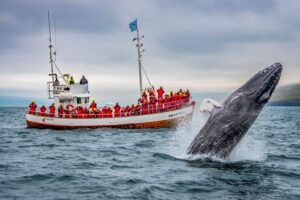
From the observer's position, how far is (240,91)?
1050 centimetres

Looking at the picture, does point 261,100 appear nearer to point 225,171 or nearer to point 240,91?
point 240,91

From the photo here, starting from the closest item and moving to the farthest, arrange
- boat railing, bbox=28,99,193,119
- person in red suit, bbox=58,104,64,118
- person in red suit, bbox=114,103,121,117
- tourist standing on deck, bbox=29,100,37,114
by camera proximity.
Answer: boat railing, bbox=28,99,193,119
person in red suit, bbox=114,103,121,117
person in red suit, bbox=58,104,64,118
tourist standing on deck, bbox=29,100,37,114

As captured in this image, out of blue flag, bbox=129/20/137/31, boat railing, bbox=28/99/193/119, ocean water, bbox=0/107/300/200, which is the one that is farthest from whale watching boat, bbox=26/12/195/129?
ocean water, bbox=0/107/300/200

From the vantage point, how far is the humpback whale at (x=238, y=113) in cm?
1015

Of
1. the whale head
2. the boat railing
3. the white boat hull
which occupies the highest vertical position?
the whale head

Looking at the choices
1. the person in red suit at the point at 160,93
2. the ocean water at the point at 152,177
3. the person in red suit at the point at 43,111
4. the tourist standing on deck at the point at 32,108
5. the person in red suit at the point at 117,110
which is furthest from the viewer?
the tourist standing on deck at the point at 32,108

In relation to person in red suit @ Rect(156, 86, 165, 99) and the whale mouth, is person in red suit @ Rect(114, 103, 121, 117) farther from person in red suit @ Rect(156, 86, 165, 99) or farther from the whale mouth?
the whale mouth

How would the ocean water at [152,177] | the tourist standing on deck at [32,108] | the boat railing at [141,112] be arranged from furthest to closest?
the tourist standing on deck at [32,108], the boat railing at [141,112], the ocean water at [152,177]

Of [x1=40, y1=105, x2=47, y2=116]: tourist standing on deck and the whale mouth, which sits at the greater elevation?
the whale mouth

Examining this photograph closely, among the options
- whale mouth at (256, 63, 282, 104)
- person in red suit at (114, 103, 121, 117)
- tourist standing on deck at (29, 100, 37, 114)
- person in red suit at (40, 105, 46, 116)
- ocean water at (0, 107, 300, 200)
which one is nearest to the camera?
ocean water at (0, 107, 300, 200)

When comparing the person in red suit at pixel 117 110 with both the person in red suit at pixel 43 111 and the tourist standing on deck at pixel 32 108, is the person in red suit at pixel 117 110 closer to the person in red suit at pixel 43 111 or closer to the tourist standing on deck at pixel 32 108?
the person in red suit at pixel 43 111

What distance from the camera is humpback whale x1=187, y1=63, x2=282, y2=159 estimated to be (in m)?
10.1

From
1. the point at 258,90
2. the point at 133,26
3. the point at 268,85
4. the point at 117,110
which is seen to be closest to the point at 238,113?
the point at 258,90

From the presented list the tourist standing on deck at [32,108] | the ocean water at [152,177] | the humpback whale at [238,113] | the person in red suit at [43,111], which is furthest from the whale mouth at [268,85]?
the tourist standing on deck at [32,108]
